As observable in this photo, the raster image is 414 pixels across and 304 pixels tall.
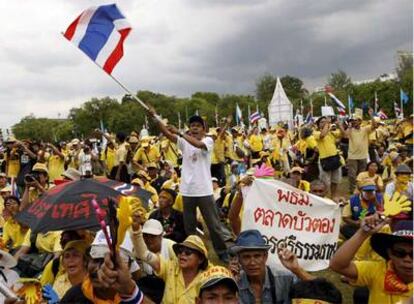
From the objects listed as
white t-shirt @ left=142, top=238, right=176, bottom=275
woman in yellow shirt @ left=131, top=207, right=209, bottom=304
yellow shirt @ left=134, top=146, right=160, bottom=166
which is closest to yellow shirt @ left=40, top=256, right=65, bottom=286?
woman in yellow shirt @ left=131, top=207, right=209, bottom=304

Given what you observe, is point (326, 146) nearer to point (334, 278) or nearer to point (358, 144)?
point (358, 144)

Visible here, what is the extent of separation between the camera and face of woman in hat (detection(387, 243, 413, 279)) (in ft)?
9.41

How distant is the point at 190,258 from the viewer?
3.81 meters

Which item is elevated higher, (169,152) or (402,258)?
(402,258)

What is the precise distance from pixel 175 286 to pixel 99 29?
2.57 meters

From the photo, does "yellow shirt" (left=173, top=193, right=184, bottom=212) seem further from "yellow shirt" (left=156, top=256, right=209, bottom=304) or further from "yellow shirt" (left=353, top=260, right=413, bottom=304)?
"yellow shirt" (left=353, top=260, right=413, bottom=304)

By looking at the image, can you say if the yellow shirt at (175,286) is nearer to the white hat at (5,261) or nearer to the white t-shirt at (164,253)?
the white t-shirt at (164,253)

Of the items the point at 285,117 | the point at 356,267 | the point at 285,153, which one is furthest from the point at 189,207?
the point at 285,117

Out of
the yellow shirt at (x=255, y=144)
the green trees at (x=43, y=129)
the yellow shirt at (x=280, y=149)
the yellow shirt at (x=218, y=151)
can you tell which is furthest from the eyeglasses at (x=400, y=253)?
the green trees at (x=43, y=129)

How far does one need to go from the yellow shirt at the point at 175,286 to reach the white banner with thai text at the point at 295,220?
1.22 meters

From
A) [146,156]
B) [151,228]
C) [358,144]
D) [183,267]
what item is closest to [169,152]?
[146,156]

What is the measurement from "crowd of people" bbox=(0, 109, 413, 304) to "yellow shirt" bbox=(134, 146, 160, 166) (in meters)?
0.02

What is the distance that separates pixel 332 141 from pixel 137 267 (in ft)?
23.2

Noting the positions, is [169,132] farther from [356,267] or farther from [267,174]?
[356,267]
